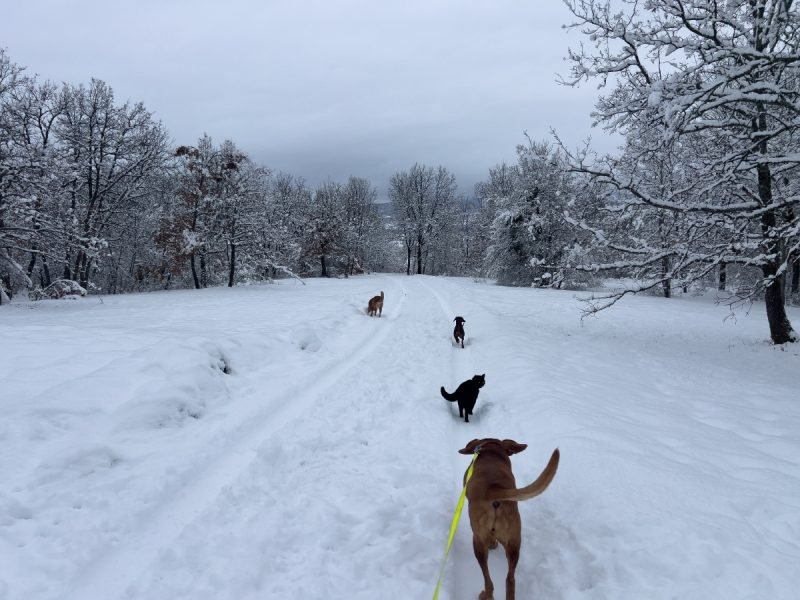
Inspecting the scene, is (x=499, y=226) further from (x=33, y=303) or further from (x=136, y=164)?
(x=33, y=303)

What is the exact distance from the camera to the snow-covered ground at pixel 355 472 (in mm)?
2904

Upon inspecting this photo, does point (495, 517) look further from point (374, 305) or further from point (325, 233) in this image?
point (325, 233)

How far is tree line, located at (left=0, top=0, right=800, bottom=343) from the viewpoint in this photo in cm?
732

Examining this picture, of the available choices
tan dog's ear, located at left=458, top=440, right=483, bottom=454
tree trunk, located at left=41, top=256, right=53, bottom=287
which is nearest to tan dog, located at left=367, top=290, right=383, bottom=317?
tan dog's ear, located at left=458, top=440, right=483, bottom=454

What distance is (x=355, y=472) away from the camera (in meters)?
4.39

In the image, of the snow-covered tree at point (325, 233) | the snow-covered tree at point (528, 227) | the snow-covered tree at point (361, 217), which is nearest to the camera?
the snow-covered tree at point (528, 227)

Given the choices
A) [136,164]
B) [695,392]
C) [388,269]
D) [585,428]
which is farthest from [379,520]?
[388,269]

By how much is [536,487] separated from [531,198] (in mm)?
30972

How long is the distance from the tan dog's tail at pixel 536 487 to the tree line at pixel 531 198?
19.8ft

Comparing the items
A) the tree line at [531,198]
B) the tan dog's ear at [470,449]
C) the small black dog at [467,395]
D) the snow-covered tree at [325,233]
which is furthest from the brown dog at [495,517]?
the snow-covered tree at [325,233]

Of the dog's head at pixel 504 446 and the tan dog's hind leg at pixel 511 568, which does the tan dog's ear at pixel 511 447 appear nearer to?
the dog's head at pixel 504 446

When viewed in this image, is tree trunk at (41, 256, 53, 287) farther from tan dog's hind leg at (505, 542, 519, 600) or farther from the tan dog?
tan dog's hind leg at (505, 542, 519, 600)

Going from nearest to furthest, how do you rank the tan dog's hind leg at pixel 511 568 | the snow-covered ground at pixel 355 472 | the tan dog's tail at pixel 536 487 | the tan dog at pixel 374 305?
the tan dog's tail at pixel 536 487 → the tan dog's hind leg at pixel 511 568 → the snow-covered ground at pixel 355 472 → the tan dog at pixel 374 305

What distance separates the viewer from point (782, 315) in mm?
9688
